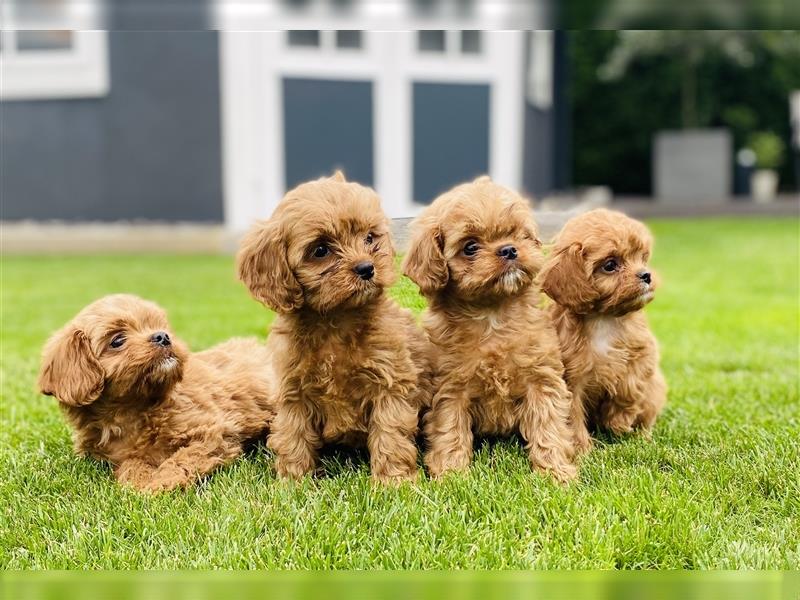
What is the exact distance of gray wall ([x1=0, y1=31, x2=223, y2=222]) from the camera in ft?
31.1

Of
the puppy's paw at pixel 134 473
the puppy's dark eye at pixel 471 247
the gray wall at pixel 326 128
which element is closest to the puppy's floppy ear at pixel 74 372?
the puppy's paw at pixel 134 473

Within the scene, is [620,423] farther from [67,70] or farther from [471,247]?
[67,70]

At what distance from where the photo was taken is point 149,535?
2.57 metres

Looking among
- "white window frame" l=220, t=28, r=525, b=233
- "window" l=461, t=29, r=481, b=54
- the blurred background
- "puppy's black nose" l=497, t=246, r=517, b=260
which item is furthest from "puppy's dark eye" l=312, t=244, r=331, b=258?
"window" l=461, t=29, r=481, b=54

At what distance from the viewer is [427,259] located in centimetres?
279

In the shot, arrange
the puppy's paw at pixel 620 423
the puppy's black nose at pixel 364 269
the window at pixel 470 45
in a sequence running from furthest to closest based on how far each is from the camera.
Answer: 1. the window at pixel 470 45
2. the puppy's paw at pixel 620 423
3. the puppy's black nose at pixel 364 269

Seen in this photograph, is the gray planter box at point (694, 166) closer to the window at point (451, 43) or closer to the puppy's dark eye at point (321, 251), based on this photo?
the window at point (451, 43)

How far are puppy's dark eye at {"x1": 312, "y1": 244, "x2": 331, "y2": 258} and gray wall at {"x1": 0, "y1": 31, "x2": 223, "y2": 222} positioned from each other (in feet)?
25.1

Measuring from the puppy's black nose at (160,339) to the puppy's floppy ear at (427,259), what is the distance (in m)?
0.92

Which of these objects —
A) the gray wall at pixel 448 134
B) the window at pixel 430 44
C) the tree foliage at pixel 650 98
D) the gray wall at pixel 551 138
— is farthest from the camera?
the tree foliage at pixel 650 98

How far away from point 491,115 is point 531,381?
828 centimetres

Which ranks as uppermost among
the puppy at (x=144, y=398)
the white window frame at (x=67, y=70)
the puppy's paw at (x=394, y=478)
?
the white window frame at (x=67, y=70)

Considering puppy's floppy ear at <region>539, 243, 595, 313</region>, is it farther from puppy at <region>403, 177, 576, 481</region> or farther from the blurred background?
the blurred background

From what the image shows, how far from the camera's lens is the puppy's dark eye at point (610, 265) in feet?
9.64
